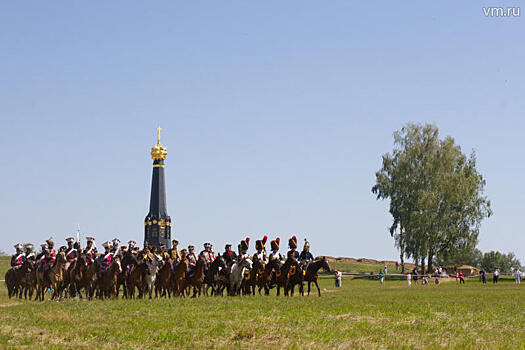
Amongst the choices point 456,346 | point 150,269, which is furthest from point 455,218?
point 456,346

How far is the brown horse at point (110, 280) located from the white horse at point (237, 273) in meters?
4.70

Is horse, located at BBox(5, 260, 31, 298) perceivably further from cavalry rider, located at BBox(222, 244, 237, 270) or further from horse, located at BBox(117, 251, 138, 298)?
cavalry rider, located at BBox(222, 244, 237, 270)

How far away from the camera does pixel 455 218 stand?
68.6m

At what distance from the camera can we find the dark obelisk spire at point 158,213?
190 feet

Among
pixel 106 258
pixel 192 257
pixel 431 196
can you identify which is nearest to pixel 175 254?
pixel 192 257

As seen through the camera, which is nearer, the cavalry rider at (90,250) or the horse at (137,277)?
the horse at (137,277)

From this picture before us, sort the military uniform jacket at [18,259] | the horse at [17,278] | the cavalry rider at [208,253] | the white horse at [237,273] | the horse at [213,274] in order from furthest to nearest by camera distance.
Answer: the military uniform jacket at [18,259] → the horse at [17,278] → the cavalry rider at [208,253] → the horse at [213,274] → the white horse at [237,273]

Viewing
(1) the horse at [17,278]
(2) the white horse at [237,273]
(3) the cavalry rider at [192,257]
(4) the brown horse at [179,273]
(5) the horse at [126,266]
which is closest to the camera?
(5) the horse at [126,266]

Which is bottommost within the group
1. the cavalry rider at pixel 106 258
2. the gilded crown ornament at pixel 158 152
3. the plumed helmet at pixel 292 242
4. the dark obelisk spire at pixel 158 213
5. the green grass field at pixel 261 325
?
the green grass field at pixel 261 325

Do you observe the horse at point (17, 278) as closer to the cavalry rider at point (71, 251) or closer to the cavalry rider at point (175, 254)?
the cavalry rider at point (71, 251)

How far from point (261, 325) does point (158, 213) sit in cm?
4322

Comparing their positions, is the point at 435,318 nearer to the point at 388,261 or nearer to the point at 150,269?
the point at 150,269

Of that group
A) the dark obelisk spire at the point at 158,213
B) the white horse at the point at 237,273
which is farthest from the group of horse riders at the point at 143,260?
the dark obelisk spire at the point at 158,213

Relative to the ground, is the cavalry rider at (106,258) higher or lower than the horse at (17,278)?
higher
